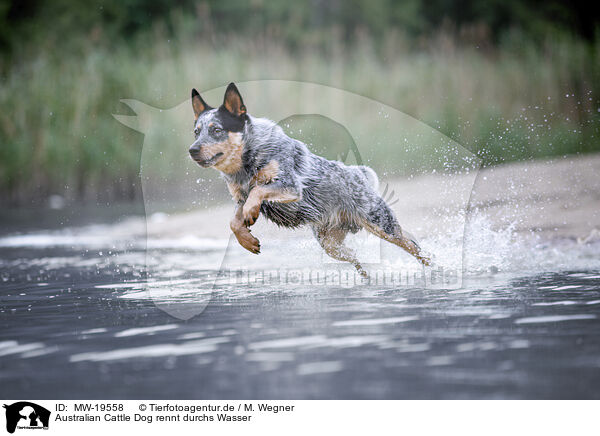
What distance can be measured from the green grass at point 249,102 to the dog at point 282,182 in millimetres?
Answer: 5197

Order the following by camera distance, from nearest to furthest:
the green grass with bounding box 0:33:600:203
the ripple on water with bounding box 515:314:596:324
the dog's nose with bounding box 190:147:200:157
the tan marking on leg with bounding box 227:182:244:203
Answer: the ripple on water with bounding box 515:314:596:324, the dog's nose with bounding box 190:147:200:157, the tan marking on leg with bounding box 227:182:244:203, the green grass with bounding box 0:33:600:203

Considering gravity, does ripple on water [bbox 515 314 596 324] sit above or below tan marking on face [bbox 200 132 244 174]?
below

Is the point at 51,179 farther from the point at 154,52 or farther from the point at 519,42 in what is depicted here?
the point at 519,42

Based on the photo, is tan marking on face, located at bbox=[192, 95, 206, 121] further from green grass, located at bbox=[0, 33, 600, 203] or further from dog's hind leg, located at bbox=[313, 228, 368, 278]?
green grass, located at bbox=[0, 33, 600, 203]

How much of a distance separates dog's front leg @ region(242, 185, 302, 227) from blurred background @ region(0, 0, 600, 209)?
19.3 ft

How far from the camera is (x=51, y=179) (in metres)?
11.8

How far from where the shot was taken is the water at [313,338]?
302 cm

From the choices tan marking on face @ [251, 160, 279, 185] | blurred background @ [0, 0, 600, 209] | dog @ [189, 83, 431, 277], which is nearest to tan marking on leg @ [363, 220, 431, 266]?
dog @ [189, 83, 431, 277]

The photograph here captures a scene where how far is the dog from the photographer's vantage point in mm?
4805
